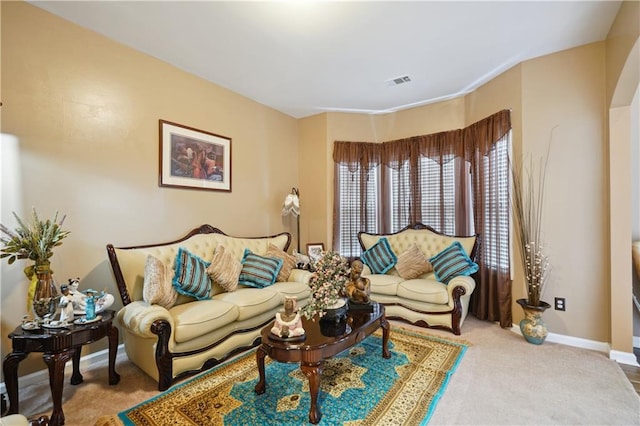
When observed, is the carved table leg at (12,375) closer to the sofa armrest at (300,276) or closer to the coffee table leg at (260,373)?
the coffee table leg at (260,373)

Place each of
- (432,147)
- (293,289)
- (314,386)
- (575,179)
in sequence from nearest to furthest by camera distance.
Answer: (314,386)
(575,179)
(293,289)
(432,147)

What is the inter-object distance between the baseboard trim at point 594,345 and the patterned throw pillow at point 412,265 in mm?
1163

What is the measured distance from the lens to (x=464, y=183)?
3.98 metres

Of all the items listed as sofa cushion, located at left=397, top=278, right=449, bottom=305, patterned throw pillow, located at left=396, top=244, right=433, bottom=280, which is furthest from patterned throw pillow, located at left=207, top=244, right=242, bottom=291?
patterned throw pillow, located at left=396, top=244, right=433, bottom=280

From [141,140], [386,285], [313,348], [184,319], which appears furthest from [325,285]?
[141,140]

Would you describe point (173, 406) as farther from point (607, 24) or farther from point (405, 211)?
point (607, 24)

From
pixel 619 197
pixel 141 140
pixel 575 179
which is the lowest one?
pixel 619 197

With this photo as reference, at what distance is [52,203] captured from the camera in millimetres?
2439

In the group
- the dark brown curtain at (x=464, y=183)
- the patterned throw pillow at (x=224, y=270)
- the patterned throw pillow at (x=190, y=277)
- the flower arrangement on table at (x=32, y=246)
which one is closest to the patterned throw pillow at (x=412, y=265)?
the dark brown curtain at (x=464, y=183)

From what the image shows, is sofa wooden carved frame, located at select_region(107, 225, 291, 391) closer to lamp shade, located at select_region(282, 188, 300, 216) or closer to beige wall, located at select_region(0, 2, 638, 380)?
beige wall, located at select_region(0, 2, 638, 380)

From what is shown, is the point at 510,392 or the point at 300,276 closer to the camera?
the point at 510,392

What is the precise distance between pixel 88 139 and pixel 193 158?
3.36 ft

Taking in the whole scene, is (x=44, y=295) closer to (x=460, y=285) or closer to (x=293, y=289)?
(x=293, y=289)

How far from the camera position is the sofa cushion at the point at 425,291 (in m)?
3.24
